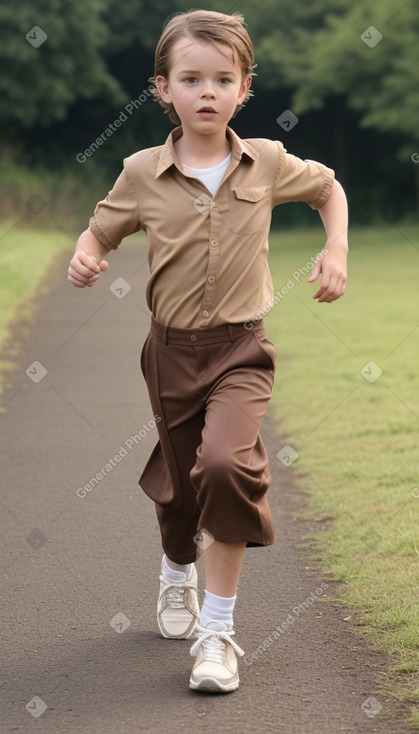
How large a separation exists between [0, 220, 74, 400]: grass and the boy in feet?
17.5

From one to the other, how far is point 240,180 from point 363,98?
2910cm

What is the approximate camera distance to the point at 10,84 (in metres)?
37.2

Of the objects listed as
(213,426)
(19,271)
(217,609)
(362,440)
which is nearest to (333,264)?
(213,426)

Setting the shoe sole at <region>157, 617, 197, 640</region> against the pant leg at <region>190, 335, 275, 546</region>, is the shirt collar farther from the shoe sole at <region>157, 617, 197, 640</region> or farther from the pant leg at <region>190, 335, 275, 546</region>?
the shoe sole at <region>157, 617, 197, 640</region>

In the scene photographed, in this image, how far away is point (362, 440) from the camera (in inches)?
272

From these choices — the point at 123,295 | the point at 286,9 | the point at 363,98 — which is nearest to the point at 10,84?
the point at 286,9

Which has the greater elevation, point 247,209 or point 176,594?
point 247,209

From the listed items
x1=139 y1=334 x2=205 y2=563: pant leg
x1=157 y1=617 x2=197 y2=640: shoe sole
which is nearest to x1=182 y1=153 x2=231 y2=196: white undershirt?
x1=139 y1=334 x2=205 y2=563: pant leg

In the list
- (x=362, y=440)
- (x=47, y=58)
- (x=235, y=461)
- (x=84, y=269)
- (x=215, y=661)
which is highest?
(x=84, y=269)

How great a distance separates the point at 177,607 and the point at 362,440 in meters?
3.17

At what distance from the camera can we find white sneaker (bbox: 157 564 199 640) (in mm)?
3912

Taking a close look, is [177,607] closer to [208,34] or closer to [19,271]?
[208,34]

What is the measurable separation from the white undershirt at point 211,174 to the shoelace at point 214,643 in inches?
52.6

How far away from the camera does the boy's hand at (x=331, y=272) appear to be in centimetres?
363
